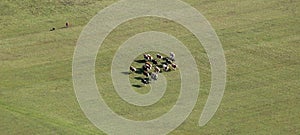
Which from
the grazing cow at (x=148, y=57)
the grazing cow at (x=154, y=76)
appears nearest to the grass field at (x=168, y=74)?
the grazing cow at (x=154, y=76)

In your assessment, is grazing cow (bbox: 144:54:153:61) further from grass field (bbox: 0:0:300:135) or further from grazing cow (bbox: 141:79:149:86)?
grazing cow (bbox: 141:79:149:86)

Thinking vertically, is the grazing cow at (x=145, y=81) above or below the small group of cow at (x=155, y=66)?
below

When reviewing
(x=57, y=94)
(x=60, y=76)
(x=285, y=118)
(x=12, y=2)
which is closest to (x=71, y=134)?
(x=57, y=94)

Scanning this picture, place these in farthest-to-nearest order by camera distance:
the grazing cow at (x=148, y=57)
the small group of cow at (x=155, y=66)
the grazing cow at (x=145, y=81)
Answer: the grazing cow at (x=148, y=57)
the small group of cow at (x=155, y=66)
the grazing cow at (x=145, y=81)

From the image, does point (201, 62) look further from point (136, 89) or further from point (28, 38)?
point (28, 38)

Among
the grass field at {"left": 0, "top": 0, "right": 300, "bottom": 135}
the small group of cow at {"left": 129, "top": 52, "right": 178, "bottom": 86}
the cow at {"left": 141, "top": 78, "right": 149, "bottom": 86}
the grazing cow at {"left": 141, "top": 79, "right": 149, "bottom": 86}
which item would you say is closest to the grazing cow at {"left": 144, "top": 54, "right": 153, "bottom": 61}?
the small group of cow at {"left": 129, "top": 52, "right": 178, "bottom": 86}

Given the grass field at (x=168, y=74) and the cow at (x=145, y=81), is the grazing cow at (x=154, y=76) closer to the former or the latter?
the cow at (x=145, y=81)

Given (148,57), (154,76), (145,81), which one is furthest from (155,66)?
(145,81)

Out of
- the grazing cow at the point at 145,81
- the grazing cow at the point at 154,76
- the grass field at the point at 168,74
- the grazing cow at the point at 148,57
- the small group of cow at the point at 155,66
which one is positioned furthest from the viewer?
the grazing cow at the point at 148,57
